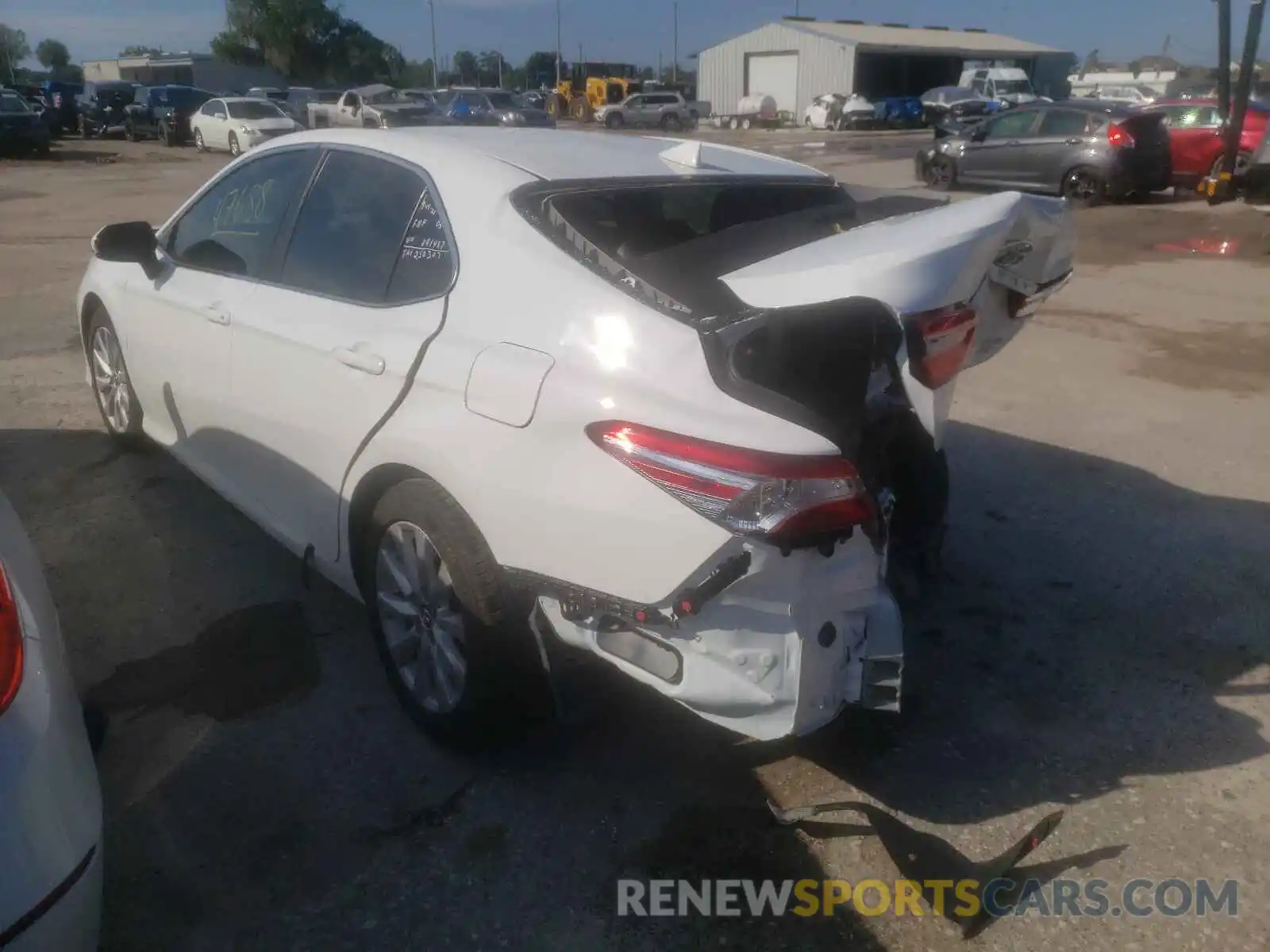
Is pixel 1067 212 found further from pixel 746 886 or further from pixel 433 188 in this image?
pixel 746 886

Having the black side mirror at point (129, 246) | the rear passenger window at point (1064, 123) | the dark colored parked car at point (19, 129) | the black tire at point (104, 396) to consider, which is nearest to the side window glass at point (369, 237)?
the black side mirror at point (129, 246)

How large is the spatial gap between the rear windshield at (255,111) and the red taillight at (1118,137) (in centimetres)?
2122

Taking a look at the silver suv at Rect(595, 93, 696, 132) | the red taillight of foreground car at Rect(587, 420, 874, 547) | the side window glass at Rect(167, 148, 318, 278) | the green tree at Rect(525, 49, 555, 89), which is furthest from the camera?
the green tree at Rect(525, 49, 555, 89)

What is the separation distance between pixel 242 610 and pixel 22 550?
5.11ft

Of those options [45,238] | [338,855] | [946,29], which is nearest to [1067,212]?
[338,855]

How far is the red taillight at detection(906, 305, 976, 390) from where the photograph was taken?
266 centimetres

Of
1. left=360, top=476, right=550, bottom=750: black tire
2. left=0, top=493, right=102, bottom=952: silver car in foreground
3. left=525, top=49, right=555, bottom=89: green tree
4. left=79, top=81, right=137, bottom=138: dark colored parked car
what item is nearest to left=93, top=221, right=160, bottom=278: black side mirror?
left=360, top=476, right=550, bottom=750: black tire

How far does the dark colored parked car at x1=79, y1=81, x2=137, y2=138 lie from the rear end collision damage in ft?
131

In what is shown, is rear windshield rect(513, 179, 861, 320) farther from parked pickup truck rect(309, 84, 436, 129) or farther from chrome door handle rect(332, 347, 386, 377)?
parked pickup truck rect(309, 84, 436, 129)

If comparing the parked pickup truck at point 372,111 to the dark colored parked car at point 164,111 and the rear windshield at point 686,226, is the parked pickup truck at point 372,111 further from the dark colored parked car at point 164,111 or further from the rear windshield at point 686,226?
the rear windshield at point 686,226

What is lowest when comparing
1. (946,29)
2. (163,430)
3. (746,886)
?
(746,886)

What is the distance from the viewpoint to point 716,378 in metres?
2.47

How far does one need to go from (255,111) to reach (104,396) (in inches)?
1035

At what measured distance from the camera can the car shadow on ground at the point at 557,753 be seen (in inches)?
105
